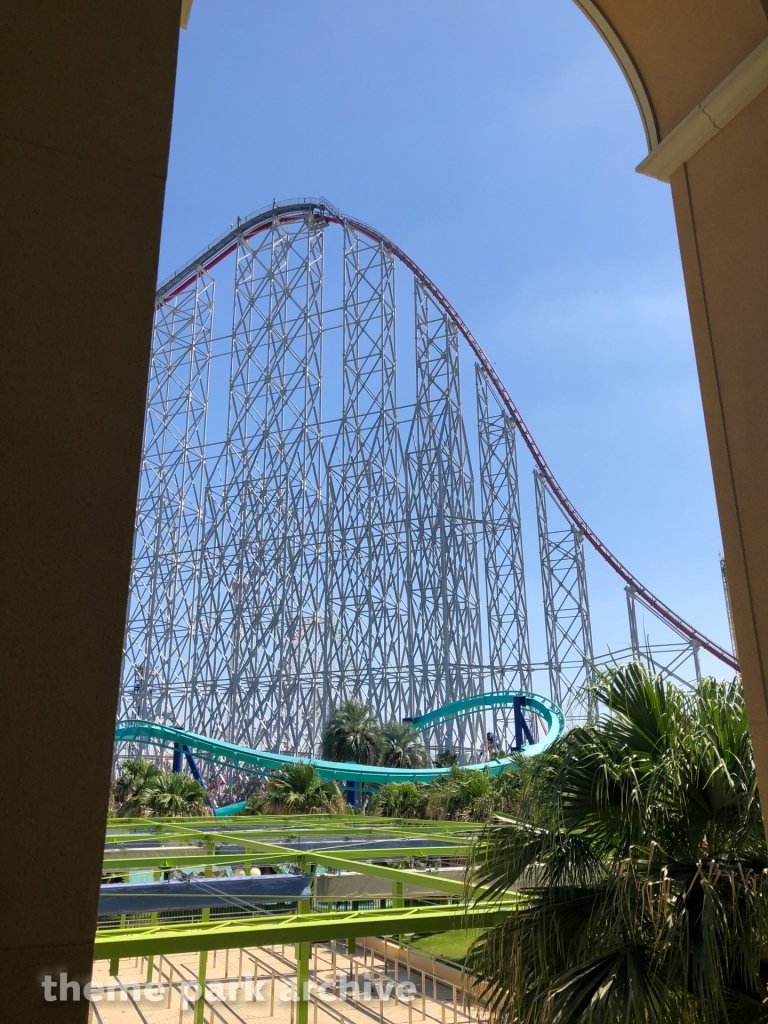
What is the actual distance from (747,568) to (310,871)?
164 inches

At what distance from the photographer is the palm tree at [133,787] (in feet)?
49.4

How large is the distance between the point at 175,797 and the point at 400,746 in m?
6.54

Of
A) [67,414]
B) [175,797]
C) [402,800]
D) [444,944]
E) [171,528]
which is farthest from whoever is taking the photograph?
[171,528]

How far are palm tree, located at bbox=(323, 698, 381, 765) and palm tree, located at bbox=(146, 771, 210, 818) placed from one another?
4.38 m

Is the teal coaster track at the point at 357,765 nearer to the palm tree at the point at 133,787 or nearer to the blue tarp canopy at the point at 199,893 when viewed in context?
the palm tree at the point at 133,787

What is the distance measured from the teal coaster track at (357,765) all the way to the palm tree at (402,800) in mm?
1382

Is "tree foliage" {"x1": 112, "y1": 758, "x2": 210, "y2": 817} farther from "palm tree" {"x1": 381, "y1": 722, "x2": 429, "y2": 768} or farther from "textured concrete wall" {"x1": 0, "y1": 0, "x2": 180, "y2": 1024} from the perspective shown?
"textured concrete wall" {"x1": 0, "y1": 0, "x2": 180, "y2": 1024}

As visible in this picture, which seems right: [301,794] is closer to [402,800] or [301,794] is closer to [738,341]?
[402,800]

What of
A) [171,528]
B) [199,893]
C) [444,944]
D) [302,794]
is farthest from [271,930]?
[171,528]

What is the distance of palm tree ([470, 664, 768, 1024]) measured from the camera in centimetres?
207

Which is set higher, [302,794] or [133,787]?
[133,787]

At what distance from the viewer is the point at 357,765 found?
59.9 feet

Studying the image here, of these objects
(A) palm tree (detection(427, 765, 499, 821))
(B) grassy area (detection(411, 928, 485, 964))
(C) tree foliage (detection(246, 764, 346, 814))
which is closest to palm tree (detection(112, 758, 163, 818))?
(C) tree foliage (detection(246, 764, 346, 814))

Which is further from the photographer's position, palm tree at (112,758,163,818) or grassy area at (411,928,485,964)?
palm tree at (112,758,163,818)
